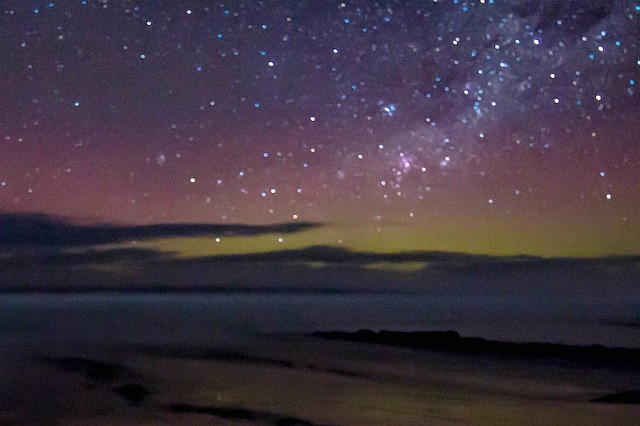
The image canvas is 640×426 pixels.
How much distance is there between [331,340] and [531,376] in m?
9.60

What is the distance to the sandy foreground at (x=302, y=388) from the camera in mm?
8680

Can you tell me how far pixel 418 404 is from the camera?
9.70 meters

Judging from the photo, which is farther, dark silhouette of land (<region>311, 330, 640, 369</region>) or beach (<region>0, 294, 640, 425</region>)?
dark silhouette of land (<region>311, 330, 640, 369</region>)

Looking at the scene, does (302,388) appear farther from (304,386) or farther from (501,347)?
(501,347)

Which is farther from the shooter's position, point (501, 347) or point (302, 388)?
point (501, 347)

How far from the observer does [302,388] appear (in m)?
11.3

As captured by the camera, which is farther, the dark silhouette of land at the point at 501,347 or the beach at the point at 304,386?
the dark silhouette of land at the point at 501,347

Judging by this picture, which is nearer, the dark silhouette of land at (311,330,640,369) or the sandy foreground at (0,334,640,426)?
the sandy foreground at (0,334,640,426)

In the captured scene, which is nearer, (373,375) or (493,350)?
(373,375)

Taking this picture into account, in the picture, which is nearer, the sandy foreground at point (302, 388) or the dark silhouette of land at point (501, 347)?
the sandy foreground at point (302, 388)

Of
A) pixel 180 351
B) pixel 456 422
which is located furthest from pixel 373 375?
pixel 180 351

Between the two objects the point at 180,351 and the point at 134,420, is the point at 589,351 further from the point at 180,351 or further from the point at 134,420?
the point at 134,420

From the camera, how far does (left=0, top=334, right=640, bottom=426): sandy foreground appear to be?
8680mm

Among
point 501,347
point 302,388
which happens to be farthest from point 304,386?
point 501,347
